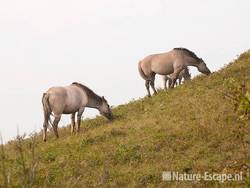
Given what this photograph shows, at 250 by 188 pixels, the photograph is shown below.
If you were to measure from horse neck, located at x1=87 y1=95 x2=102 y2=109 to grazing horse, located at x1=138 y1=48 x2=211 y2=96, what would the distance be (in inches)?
184

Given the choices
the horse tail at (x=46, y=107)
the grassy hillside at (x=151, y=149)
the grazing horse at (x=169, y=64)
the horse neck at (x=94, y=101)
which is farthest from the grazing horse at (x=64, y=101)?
the grazing horse at (x=169, y=64)

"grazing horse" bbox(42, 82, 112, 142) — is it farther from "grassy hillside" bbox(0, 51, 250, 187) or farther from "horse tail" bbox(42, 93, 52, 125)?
"grassy hillside" bbox(0, 51, 250, 187)

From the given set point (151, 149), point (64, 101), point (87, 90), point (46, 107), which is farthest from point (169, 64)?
point (151, 149)

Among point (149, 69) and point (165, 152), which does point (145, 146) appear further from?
point (149, 69)

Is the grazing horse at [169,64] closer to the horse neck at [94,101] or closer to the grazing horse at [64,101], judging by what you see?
the horse neck at [94,101]

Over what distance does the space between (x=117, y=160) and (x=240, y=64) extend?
13607 millimetres

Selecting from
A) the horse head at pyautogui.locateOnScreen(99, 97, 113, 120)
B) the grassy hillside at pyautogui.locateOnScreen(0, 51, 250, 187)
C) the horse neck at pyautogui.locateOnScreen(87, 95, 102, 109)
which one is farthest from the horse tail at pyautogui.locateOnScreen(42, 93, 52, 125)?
the horse head at pyautogui.locateOnScreen(99, 97, 113, 120)

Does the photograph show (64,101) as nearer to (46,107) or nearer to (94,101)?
(46,107)

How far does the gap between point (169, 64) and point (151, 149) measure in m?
13.0

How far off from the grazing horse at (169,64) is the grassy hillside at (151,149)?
6105 mm

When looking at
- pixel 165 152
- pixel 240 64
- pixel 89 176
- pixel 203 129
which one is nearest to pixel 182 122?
pixel 203 129

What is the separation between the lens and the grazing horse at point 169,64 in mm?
27547

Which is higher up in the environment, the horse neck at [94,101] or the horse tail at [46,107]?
the horse neck at [94,101]

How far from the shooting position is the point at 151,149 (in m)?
15.3
